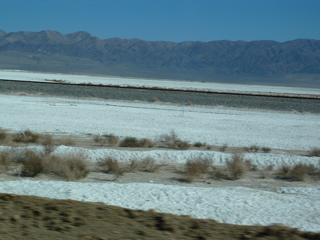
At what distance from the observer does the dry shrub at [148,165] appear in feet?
49.1

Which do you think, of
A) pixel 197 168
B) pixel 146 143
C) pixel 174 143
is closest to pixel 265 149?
pixel 174 143

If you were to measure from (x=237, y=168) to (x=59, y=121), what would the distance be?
14448 mm

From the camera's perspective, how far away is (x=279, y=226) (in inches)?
334

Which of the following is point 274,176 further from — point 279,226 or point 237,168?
point 279,226

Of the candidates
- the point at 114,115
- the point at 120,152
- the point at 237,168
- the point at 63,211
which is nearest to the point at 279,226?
the point at 63,211

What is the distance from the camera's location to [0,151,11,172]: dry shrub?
45.4 feet

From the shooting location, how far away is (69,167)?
45.4 ft

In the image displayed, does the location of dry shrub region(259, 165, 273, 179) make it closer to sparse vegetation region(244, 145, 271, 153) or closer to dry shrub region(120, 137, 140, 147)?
sparse vegetation region(244, 145, 271, 153)

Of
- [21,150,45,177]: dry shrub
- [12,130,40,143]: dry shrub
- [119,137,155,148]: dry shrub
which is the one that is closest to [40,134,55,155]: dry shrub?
[12,130,40,143]: dry shrub

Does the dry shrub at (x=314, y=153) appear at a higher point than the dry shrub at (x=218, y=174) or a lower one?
higher

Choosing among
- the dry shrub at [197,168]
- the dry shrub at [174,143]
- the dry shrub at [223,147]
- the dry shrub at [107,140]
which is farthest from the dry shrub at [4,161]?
the dry shrub at [223,147]

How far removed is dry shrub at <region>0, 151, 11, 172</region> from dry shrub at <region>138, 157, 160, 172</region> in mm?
3818

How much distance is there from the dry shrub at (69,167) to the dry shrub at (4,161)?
1149 millimetres

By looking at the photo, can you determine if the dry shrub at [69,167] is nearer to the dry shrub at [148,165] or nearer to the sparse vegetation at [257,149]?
the dry shrub at [148,165]
